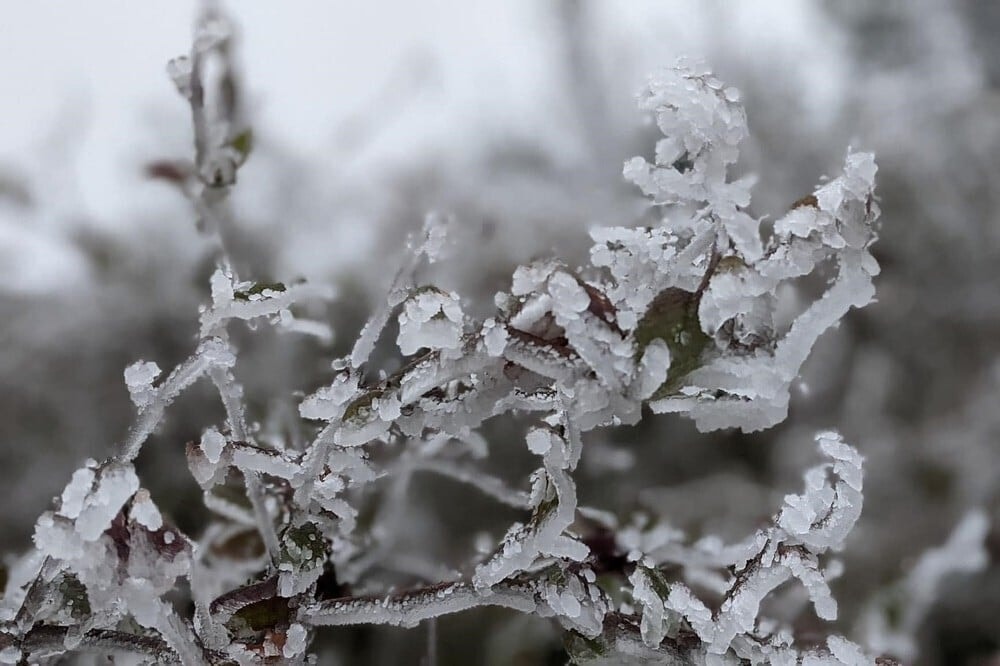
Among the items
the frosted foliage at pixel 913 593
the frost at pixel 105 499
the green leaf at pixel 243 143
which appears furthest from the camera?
the frosted foliage at pixel 913 593

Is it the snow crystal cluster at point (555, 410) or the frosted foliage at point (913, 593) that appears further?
the frosted foliage at point (913, 593)

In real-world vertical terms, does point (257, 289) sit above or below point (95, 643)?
above

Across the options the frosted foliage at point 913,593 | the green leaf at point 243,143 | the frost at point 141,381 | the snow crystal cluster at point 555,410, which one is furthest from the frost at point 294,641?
the frosted foliage at point 913,593

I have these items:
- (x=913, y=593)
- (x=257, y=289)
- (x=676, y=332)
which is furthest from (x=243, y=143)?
(x=913, y=593)

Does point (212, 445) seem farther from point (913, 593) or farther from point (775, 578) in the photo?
point (913, 593)

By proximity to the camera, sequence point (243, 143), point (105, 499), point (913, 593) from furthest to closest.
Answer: point (913, 593) < point (243, 143) < point (105, 499)

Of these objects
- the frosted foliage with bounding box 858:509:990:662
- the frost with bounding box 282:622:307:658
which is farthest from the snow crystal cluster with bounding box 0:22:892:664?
the frosted foliage with bounding box 858:509:990:662

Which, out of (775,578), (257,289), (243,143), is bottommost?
(775,578)

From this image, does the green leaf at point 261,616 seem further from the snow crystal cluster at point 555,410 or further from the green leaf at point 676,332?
the green leaf at point 676,332

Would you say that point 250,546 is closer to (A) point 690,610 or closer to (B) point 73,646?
(B) point 73,646

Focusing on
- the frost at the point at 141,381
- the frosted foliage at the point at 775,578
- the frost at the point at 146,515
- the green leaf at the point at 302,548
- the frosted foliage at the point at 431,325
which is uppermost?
the frost at the point at 141,381
